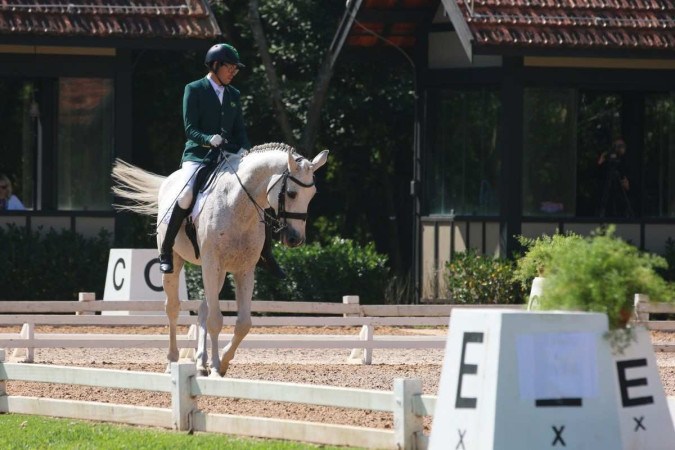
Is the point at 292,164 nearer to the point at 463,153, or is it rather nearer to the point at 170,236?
the point at 170,236

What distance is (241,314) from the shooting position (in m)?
14.3

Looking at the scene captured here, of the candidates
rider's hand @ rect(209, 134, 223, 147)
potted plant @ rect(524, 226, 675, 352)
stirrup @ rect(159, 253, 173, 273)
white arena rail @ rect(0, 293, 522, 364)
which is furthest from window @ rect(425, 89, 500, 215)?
potted plant @ rect(524, 226, 675, 352)

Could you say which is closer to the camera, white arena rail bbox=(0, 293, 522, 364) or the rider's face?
the rider's face

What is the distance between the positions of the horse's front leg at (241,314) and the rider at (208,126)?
1.36ft

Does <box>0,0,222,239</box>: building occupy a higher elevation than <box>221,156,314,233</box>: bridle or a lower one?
higher

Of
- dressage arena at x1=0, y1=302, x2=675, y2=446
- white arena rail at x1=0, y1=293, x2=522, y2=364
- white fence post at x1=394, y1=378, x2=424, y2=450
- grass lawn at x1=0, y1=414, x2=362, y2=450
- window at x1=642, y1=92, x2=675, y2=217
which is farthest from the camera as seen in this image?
window at x1=642, y1=92, x2=675, y2=217

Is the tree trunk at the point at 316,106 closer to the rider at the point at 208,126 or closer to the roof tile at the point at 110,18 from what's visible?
the roof tile at the point at 110,18

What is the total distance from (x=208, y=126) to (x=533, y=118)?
11.3m

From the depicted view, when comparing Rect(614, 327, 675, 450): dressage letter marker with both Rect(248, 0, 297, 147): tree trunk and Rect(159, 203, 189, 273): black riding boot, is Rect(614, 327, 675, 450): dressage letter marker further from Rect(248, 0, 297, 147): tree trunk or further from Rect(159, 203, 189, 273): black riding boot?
Rect(248, 0, 297, 147): tree trunk

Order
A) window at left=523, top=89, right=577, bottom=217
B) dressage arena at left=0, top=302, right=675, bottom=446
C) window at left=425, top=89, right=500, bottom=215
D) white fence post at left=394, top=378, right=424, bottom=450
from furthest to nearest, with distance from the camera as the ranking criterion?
window at left=425, top=89, right=500, bottom=215
window at left=523, top=89, right=577, bottom=217
dressage arena at left=0, top=302, right=675, bottom=446
white fence post at left=394, top=378, right=424, bottom=450

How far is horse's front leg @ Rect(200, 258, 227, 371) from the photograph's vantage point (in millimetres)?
14266

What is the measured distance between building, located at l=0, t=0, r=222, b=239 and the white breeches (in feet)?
31.7

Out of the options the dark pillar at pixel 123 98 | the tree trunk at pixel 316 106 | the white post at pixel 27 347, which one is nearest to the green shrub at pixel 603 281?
the white post at pixel 27 347

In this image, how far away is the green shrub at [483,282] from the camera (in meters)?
23.8
